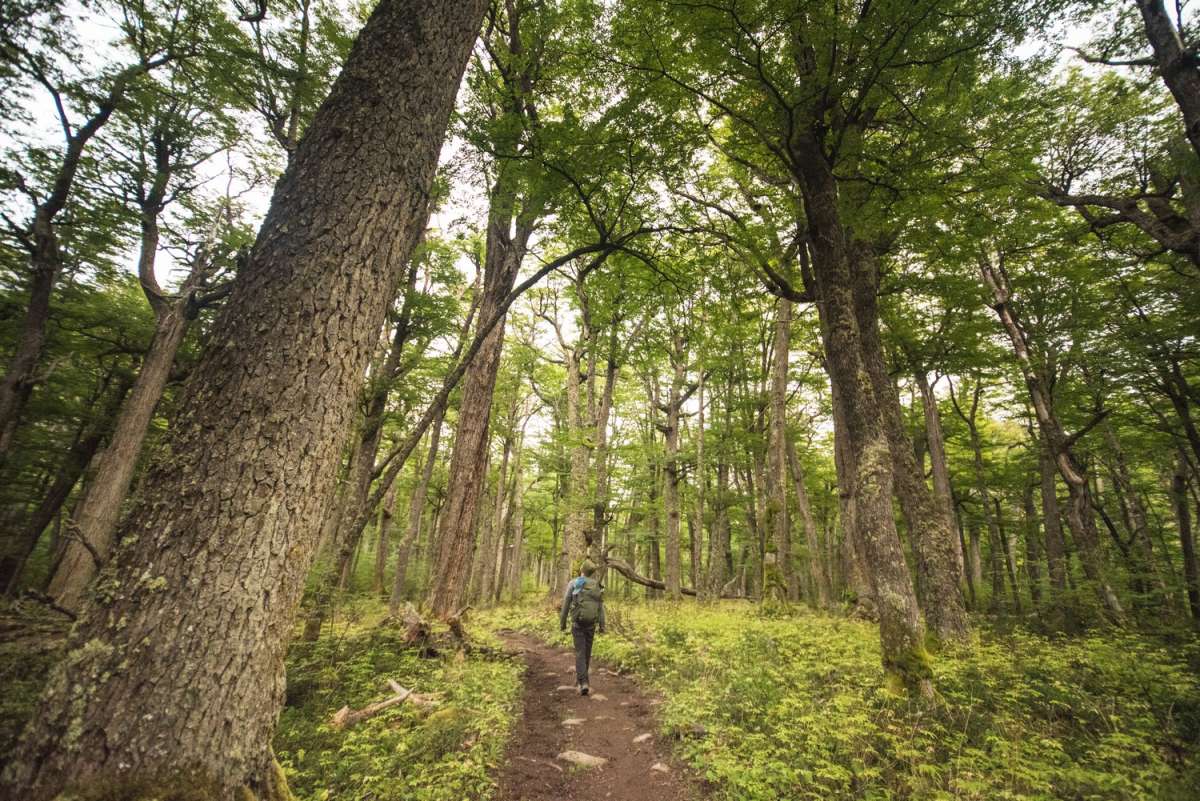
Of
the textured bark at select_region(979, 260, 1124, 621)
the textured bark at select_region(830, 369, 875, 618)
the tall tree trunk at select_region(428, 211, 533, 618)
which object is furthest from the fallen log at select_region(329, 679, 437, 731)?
the textured bark at select_region(979, 260, 1124, 621)

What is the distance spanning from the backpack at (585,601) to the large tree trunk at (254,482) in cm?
536

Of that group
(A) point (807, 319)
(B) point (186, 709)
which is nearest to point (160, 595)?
(B) point (186, 709)

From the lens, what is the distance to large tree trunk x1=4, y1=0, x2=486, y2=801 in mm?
1685

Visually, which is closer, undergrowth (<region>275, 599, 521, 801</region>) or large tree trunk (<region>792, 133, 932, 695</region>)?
undergrowth (<region>275, 599, 521, 801</region>)

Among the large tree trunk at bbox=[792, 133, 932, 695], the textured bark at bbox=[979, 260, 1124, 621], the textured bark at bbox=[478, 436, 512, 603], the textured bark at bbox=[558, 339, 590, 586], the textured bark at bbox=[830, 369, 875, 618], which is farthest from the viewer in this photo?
the textured bark at bbox=[478, 436, 512, 603]

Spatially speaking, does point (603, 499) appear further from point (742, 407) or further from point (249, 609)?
point (249, 609)

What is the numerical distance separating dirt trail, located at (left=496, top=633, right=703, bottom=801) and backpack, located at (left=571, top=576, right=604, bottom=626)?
41.5 inches

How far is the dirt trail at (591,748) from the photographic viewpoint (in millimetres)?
4020

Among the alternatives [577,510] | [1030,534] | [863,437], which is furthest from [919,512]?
[1030,534]

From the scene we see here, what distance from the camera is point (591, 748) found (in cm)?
498

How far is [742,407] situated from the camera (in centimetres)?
1912

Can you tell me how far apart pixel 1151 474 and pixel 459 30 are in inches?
1409

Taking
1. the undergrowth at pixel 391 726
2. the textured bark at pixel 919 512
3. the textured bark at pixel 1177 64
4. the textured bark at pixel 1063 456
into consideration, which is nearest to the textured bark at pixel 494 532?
the undergrowth at pixel 391 726

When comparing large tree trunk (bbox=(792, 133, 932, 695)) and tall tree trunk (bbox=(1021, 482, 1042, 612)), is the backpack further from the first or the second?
tall tree trunk (bbox=(1021, 482, 1042, 612))
